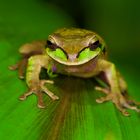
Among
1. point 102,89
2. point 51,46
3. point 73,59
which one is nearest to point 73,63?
point 73,59

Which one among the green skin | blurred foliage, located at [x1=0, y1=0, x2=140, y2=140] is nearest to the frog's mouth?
the green skin

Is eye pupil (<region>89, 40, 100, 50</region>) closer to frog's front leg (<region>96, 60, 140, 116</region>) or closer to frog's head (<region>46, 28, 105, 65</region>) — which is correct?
frog's head (<region>46, 28, 105, 65</region>)

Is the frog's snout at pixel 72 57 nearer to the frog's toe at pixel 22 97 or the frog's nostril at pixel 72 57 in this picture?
the frog's nostril at pixel 72 57

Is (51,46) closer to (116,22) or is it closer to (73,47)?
(73,47)

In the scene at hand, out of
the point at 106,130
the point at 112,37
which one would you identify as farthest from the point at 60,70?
the point at 112,37

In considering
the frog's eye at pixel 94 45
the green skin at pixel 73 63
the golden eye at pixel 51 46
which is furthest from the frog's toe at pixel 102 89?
the golden eye at pixel 51 46

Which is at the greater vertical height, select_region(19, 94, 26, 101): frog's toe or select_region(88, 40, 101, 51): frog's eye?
select_region(88, 40, 101, 51): frog's eye

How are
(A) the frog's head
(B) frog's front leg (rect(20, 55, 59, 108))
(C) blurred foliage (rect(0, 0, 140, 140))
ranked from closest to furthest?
(C) blurred foliage (rect(0, 0, 140, 140)) → (B) frog's front leg (rect(20, 55, 59, 108)) → (A) the frog's head
